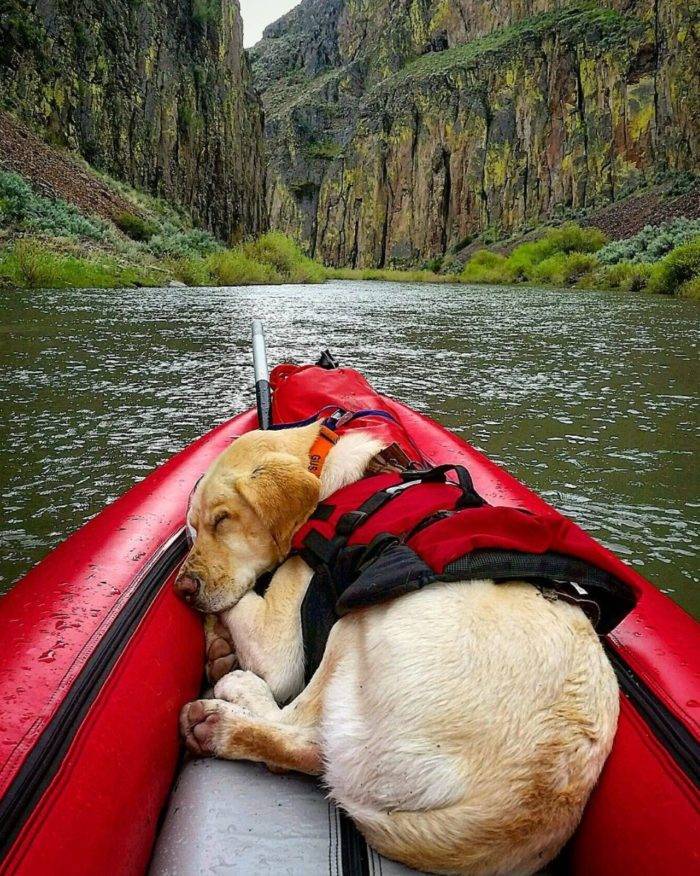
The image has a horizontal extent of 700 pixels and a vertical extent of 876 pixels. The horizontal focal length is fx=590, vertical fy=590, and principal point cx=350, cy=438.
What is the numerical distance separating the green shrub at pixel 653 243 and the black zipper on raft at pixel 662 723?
29.9 meters

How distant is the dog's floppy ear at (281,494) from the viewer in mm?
1782

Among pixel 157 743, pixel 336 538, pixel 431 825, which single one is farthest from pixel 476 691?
pixel 157 743

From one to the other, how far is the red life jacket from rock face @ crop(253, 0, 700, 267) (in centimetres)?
5327

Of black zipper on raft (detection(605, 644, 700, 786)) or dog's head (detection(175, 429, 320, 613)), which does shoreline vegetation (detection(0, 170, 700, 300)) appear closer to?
dog's head (detection(175, 429, 320, 613))

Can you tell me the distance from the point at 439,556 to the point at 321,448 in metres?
0.79

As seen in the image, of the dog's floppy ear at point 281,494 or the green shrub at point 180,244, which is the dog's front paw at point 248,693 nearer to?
the dog's floppy ear at point 281,494

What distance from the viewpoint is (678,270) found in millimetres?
20984

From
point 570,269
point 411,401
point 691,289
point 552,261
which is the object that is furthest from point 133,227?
point 411,401

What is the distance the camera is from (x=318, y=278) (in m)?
42.1

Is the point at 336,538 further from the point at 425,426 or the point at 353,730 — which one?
the point at 425,426

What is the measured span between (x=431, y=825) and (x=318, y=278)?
4281 cm

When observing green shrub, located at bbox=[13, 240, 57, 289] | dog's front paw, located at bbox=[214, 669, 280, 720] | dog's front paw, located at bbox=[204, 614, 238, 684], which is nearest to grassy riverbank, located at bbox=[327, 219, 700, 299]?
green shrub, located at bbox=[13, 240, 57, 289]

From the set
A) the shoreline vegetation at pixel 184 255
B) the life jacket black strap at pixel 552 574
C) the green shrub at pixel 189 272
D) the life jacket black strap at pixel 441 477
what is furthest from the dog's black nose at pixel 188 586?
the green shrub at pixel 189 272

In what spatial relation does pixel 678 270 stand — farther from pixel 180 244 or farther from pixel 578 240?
pixel 180 244
